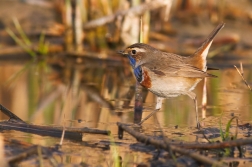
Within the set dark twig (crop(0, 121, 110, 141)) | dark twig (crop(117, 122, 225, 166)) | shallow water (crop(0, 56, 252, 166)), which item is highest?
shallow water (crop(0, 56, 252, 166))

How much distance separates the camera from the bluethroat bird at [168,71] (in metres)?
7.17

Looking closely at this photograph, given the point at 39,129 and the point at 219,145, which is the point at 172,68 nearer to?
the point at 39,129

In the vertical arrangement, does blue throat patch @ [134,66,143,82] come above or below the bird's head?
below

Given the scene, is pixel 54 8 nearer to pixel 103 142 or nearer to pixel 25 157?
pixel 103 142

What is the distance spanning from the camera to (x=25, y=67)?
12.2 meters

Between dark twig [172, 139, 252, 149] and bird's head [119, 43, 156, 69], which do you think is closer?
dark twig [172, 139, 252, 149]

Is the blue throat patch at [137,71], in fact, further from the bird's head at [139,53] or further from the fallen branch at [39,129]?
the fallen branch at [39,129]

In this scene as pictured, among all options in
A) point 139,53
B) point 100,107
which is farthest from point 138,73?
point 100,107

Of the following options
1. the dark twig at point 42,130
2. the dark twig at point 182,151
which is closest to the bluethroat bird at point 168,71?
the dark twig at point 42,130

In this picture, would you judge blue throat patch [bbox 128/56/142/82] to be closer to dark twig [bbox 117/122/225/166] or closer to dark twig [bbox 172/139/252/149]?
dark twig [bbox 117/122/225/166]

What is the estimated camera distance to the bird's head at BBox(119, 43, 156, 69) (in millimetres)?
7480

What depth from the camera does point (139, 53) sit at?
752cm

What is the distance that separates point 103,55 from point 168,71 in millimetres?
5585

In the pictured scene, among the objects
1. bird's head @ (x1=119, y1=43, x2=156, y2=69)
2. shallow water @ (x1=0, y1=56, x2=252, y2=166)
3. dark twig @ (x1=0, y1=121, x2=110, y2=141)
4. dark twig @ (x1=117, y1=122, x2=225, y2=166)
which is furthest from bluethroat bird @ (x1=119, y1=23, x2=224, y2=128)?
dark twig @ (x1=117, y1=122, x2=225, y2=166)
